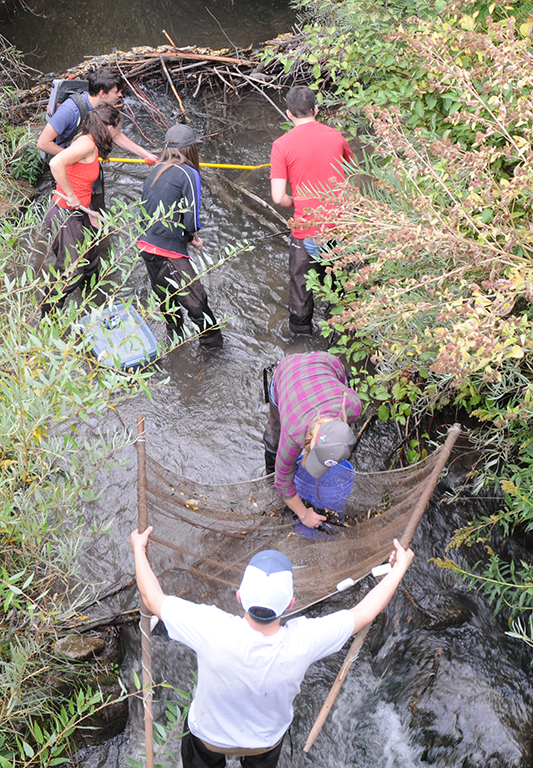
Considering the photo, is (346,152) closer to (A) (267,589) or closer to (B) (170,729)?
(A) (267,589)

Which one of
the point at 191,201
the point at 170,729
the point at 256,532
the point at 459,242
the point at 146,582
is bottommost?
the point at 170,729

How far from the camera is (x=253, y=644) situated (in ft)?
5.71

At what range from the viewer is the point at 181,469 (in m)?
3.70

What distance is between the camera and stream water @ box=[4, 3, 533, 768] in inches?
105

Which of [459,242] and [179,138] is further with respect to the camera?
[179,138]

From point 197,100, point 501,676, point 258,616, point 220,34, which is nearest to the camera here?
point 258,616

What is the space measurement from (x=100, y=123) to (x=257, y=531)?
2.95m

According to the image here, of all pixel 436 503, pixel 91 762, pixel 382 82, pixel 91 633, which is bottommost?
pixel 91 762

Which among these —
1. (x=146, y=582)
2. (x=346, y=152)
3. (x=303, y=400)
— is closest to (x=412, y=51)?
(x=346, y=152)

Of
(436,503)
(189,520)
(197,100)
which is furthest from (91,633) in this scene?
(197,100)

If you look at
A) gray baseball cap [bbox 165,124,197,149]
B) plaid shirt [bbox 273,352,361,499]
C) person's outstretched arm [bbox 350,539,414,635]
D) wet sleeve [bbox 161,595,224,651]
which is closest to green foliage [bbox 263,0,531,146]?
gray baseball cap [bbox 165,124,197,149]

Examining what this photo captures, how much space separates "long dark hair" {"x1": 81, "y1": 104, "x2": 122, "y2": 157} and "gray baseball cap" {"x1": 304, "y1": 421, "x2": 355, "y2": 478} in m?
2.81

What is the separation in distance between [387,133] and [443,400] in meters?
1.37

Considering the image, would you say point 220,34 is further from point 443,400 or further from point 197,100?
point 443,400
